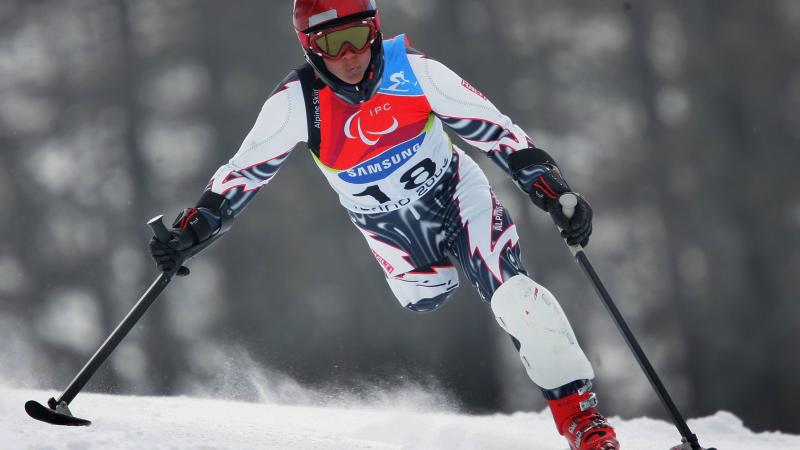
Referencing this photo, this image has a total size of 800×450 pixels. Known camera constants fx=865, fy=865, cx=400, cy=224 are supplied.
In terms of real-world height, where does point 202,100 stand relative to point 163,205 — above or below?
above

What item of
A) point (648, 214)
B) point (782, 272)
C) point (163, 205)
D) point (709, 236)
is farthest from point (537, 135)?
point (163, 205)

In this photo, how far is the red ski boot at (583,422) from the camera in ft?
9.89

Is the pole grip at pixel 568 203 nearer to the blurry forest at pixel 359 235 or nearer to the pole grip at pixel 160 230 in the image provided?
the pole grip at pixel 160 230

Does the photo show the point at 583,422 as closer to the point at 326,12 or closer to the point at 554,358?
the point at 554,358

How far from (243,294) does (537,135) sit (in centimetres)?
421

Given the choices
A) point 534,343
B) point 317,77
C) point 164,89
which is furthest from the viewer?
point 164,89

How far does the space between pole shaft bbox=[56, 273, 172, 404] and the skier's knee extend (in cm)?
130

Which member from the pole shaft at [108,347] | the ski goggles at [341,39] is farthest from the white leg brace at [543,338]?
the pole shaft at [108,347]

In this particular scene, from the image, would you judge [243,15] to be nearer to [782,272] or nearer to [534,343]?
[782,272]

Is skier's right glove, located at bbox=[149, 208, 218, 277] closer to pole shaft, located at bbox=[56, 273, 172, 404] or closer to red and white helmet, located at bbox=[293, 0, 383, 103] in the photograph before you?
pole shaft, located at bbox=[56, 273, 172, 404]

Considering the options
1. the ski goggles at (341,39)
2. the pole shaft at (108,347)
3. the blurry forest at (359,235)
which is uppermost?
the ski goggles at (341,39)

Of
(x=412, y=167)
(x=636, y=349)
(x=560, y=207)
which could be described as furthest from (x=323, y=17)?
(x=636, y=349)

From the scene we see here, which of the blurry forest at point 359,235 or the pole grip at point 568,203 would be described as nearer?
the pole grip at point 568,203

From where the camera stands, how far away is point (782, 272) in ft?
34.8
